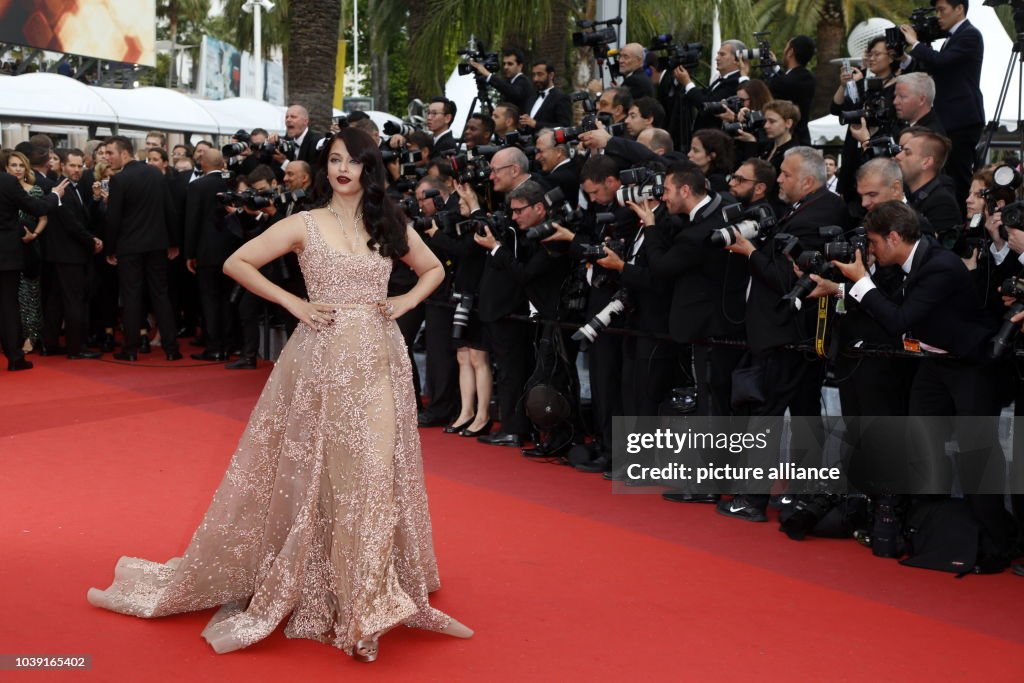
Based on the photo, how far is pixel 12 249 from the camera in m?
11.0

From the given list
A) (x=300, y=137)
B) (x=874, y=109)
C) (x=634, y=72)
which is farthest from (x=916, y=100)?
(x=300, y=137)

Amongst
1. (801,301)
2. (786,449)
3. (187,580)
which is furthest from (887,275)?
(187,580)

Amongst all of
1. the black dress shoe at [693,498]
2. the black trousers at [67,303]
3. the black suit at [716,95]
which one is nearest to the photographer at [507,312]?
the black dress shoe at [693,498]

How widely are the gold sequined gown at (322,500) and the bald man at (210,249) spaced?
6.62m

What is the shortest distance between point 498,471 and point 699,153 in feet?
7.56

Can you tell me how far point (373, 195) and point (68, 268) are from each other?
780 centimetres

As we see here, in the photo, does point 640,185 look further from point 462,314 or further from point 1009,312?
point 1009,312

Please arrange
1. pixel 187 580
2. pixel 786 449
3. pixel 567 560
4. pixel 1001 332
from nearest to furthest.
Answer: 1. pixel 187 580
2. pixel 1001 332
3. pixel 567 560
4. pixel 786 449

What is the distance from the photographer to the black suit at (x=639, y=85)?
32.3 feet

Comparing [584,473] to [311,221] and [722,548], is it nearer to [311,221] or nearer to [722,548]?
[722,548]

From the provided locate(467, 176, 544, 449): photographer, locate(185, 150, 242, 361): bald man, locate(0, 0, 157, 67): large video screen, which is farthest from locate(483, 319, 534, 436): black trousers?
locate(0, 0, 157, 67): large video screen

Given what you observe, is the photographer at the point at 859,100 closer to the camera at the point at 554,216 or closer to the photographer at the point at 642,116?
the photographer at the point at 642,116

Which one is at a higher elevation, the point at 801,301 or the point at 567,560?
the point at 801,301

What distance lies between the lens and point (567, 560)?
5910 millimetres
